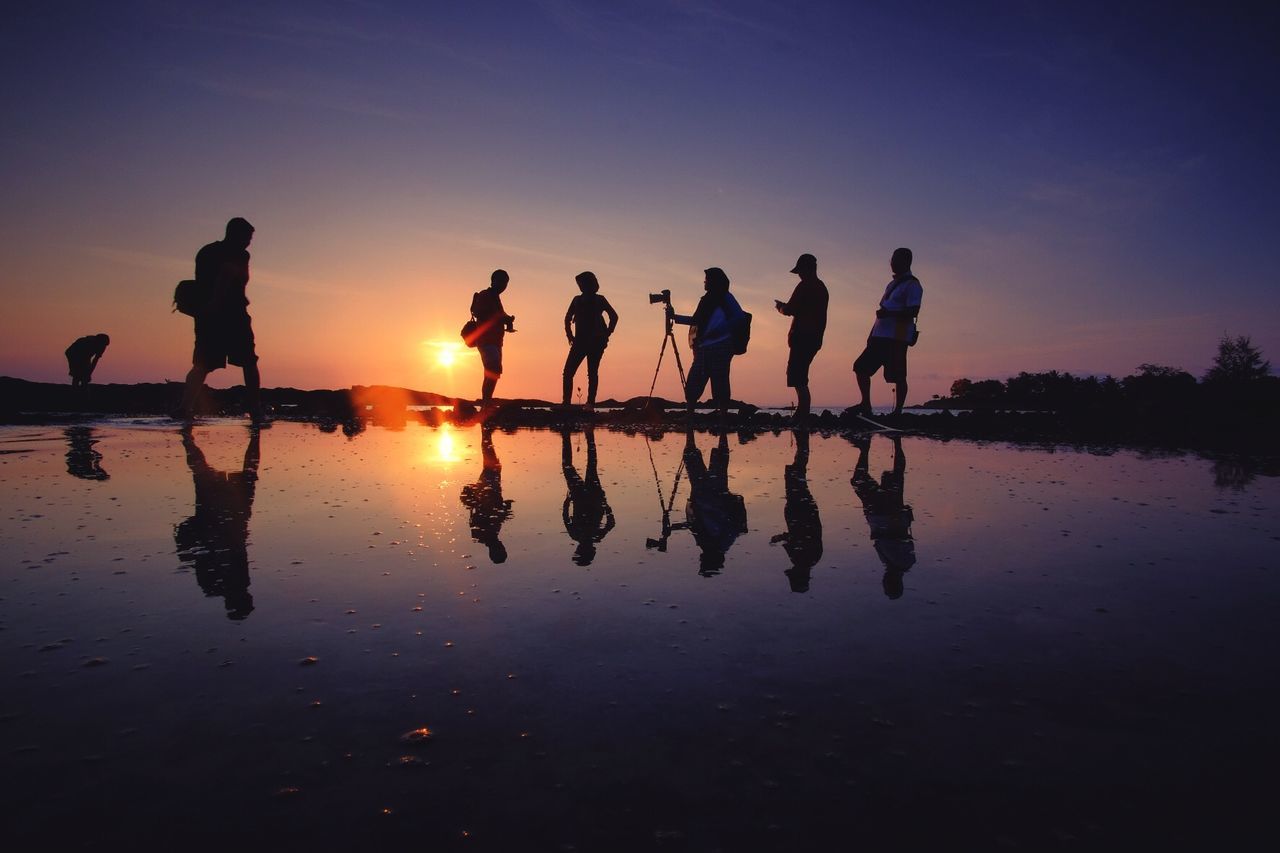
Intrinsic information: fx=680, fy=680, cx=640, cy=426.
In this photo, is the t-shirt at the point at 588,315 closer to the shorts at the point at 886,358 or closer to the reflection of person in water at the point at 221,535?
the shorts at the point at 886,358

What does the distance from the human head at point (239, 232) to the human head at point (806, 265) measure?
930cm

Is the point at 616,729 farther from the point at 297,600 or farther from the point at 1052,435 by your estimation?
the point at 1052,435

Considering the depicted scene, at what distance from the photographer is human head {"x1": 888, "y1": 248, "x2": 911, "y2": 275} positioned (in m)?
11.8

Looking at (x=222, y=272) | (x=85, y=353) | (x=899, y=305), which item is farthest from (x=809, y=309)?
(x=85, y=353)

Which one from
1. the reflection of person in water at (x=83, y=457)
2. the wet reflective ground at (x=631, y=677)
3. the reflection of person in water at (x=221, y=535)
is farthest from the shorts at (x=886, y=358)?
the reflection of person in water at (x=83, y=457)

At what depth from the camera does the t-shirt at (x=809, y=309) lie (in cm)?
1274

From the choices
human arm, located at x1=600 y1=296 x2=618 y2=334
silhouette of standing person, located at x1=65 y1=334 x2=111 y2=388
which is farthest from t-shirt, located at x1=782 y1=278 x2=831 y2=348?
silhouette of standing person, located at x1=65 y1=334 x2=111 y2=388

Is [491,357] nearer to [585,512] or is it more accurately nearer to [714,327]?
[714,327]

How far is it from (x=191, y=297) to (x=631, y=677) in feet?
39.9

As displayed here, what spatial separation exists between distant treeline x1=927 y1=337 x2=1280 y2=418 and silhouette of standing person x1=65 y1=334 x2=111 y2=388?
27.2 m

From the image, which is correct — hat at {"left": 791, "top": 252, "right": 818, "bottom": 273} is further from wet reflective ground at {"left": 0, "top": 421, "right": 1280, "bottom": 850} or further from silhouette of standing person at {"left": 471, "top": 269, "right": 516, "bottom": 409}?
wet reflective ground at {"left": 0, "top": 421, "right": 1280, "bottom": 850}

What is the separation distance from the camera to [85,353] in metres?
21.8

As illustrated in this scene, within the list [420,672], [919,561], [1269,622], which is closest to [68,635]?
[420,672]

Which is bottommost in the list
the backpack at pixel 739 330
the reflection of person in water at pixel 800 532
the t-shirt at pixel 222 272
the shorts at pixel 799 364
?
the reflection of person in water at pixel 800 532
